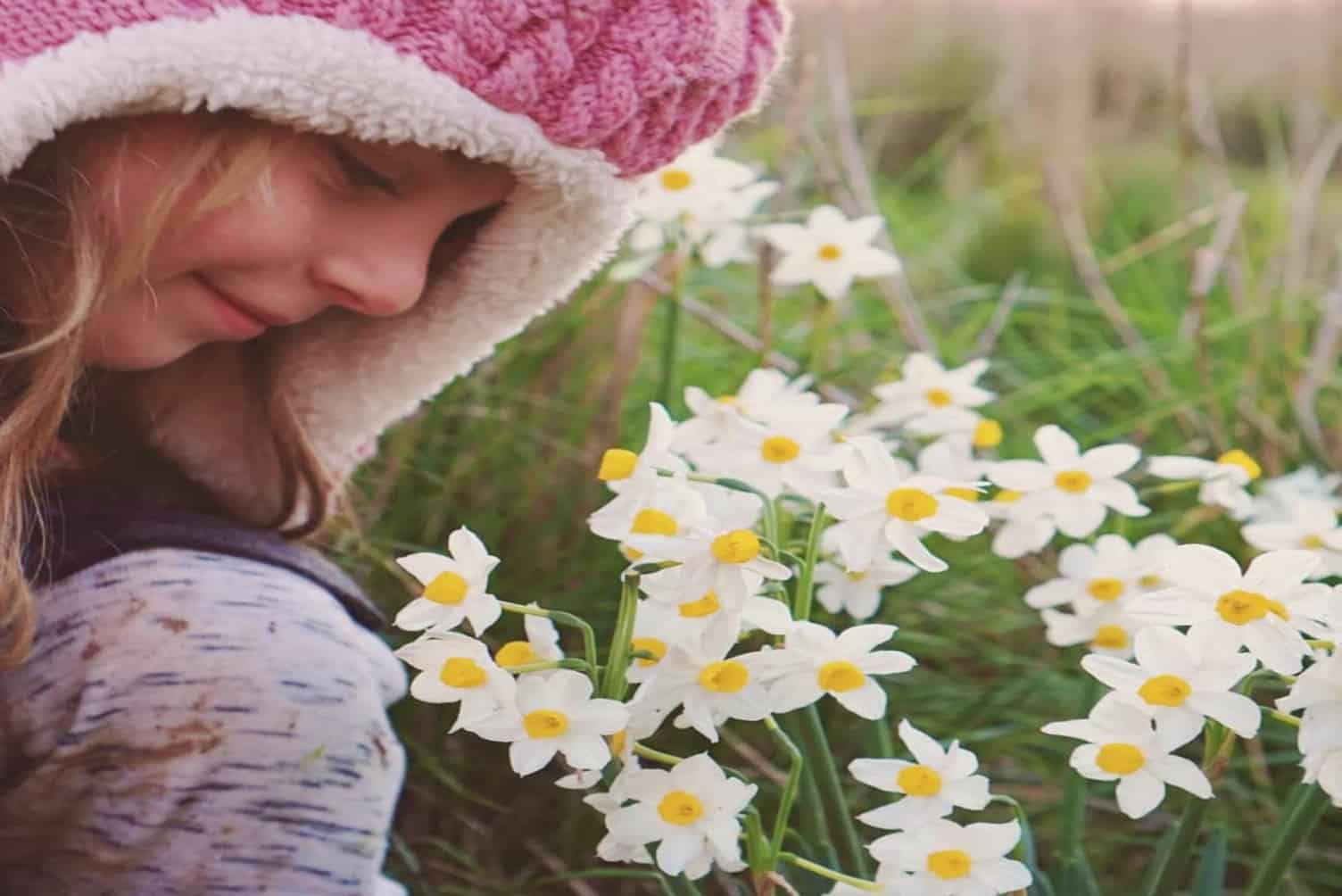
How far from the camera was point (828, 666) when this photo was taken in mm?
802

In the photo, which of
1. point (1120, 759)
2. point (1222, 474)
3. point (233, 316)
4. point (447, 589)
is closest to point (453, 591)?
Result: point (447, 589)

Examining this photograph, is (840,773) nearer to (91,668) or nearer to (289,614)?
(289,614)

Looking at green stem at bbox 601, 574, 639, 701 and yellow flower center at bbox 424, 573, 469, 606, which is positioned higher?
yellow flower center at bbox 424, 573, 469, 606

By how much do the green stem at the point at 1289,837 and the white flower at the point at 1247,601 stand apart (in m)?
0.10

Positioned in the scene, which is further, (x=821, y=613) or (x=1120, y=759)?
(x=821, y=613)

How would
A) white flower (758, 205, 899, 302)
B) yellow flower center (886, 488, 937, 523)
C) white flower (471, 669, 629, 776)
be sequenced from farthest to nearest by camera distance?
1. white flower (758, 205, 899, 302)
2. yellow flower center (886, 488, 937, 523)
3. white flower (471, 669, 629, 776)

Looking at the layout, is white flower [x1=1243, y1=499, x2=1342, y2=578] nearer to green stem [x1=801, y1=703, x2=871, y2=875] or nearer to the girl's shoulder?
green stem [x1=801, y1=703, x2=871, y2=875]

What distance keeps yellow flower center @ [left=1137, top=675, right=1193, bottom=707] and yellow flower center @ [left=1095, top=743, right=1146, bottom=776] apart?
3 cm

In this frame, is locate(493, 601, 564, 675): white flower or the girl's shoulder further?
the girl's shoulder

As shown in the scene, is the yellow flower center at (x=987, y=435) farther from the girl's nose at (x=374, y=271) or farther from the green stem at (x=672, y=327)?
the girl's nose at (x=374, y=271)

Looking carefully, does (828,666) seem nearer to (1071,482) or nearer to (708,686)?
(708,686)

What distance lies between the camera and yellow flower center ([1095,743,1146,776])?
0.79 metres

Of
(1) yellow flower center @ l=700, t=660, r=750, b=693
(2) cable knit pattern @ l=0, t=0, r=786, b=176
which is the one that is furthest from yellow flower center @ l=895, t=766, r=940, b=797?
(2) cable knit pattern @ l=0, t=0, r=786, b=176

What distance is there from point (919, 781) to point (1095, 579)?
0.30m
